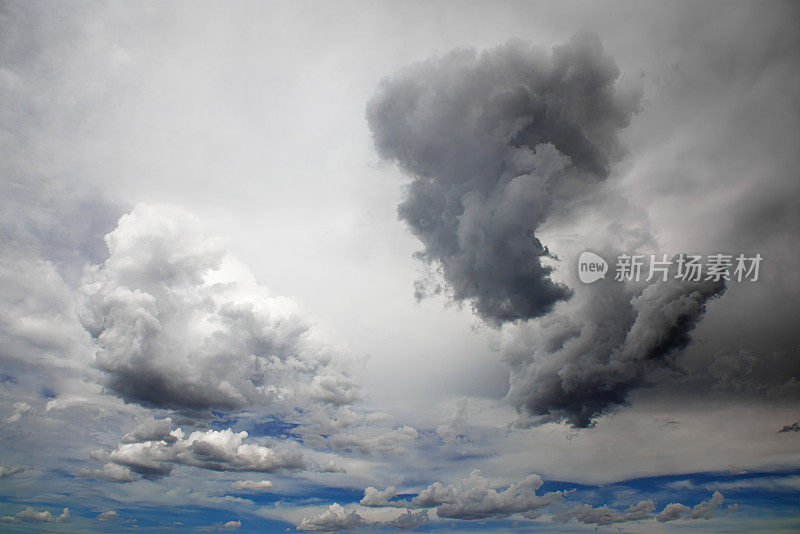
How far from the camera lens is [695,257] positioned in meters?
56.0

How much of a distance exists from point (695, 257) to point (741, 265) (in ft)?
14.7

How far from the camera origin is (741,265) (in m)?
53.5
